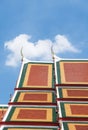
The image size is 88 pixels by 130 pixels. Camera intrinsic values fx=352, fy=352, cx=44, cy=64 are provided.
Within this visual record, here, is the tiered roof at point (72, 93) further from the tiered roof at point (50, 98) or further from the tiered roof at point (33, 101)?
the tiered roof at point (33, 101)

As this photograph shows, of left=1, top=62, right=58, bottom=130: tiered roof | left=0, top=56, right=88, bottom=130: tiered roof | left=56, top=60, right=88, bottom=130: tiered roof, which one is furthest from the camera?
left=1, top=62, right=58, bottom=130: tiered roof

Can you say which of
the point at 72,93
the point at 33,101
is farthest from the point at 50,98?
→ the point at 72,93

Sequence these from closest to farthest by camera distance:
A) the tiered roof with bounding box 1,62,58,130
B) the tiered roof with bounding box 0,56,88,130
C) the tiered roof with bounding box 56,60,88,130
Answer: the tiered roof with bounding box 56,60,88,130 → the tiered roof with bounding box 0,56,88,130 → the tiered roof with bounding box 1,62,58,130

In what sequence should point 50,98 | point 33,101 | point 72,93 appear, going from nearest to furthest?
point 33,101
point 50,98
point 72,93

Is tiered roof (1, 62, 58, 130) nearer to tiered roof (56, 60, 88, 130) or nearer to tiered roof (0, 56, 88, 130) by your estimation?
tiered roof (0, 56, 88, 130)

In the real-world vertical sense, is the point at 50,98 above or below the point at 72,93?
below

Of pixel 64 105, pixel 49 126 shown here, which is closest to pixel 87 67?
pixel 64 105

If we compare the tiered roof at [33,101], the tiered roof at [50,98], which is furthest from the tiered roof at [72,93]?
the tiered roof at [33,101]

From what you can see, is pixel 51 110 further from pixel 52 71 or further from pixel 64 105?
pixel 52 71

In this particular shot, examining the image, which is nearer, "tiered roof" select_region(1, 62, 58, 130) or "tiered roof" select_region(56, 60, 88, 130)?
"tiered roof" select_region(56, 60, 88, 130)

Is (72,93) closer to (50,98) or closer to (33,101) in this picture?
(50,98)

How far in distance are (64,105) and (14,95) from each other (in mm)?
4630

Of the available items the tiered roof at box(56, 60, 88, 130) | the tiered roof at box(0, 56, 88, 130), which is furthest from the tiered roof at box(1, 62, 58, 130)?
the tiered roof at box(56, 60, 88, 130)

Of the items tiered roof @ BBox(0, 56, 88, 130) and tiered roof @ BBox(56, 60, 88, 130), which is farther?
tiered roof @ BBox(0, 56, 88, 130)
